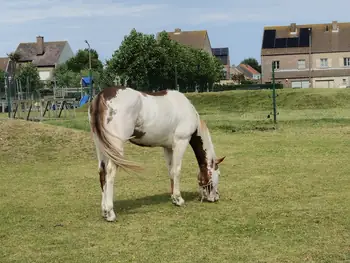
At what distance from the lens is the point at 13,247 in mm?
6738

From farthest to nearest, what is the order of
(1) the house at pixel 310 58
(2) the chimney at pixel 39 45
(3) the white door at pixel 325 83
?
(2) the chimney at pixel 39 45
(1) the house at pixel 310 58
(3) the white door at pixel 325 83

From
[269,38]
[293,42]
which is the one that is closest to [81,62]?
[269,38]

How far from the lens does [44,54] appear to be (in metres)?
91.4

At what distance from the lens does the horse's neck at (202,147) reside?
369 inches

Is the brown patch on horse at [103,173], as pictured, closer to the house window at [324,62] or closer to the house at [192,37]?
the house window at [324,62]

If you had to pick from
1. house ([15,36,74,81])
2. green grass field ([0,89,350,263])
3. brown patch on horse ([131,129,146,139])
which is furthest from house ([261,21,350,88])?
brown patch on horse ([131,129,146,139])

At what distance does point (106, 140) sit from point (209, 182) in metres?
2.14

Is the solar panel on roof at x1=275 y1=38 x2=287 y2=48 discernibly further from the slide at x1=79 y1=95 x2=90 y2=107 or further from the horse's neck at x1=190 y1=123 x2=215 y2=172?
the horse's neck at x1=190 y1=123 x2=215 y2=172

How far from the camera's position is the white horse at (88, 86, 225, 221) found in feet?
26.2

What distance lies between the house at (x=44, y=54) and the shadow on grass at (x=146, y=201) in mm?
80519

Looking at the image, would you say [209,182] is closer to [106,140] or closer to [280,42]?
[106,140]

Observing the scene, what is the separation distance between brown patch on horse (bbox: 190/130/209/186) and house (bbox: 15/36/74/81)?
81050 mm

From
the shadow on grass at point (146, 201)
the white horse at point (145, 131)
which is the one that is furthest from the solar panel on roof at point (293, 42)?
the white horse at point (145, 131)

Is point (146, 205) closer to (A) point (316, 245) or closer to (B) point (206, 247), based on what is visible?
(B) point (206, 247)
